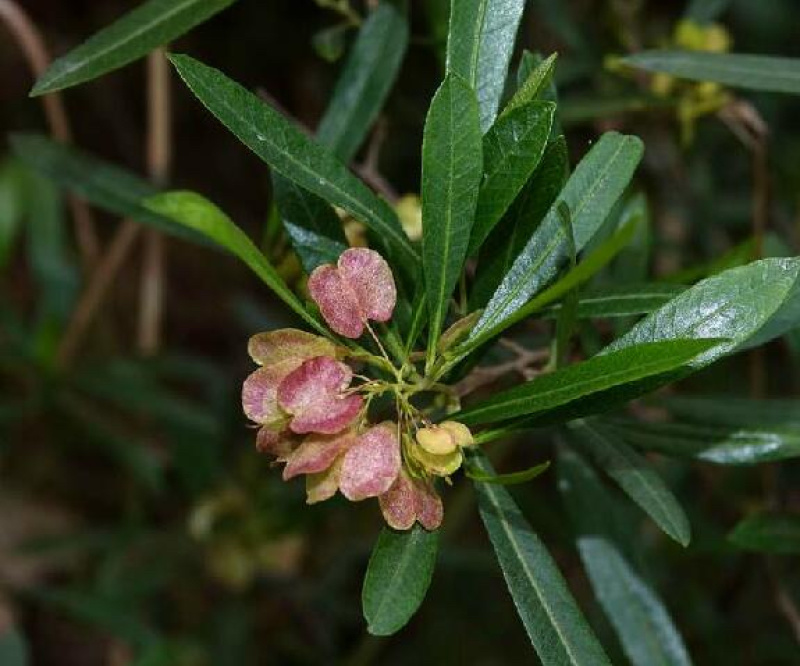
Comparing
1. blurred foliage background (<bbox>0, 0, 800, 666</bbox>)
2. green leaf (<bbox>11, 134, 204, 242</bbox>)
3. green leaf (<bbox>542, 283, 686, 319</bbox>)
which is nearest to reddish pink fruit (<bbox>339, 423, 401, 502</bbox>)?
green leaf (<bbox>542, 283, 686, 319</bbox>)

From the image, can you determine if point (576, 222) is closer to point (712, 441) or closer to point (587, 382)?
point (587, 382)

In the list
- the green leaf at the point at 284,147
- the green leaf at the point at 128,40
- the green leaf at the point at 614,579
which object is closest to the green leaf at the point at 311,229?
the green leaf at the point at 284,147

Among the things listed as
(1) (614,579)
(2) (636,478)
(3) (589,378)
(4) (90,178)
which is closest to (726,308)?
(3) (589,378)

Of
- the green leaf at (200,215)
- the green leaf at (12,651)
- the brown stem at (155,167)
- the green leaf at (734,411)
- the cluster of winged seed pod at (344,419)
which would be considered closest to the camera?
the green leaf at (200,215)

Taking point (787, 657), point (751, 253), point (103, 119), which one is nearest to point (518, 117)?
point (751, 253)

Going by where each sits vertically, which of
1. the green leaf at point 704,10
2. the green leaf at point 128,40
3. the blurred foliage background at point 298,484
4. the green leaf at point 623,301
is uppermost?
the green leaf at point 128,40

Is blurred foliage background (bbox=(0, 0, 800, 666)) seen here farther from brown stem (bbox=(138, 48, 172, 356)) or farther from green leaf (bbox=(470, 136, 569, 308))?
green leaf (bbox=(470, 136, 569, 308))

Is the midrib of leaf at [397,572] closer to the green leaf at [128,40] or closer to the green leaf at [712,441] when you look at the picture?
the green leaf at [712,441]
